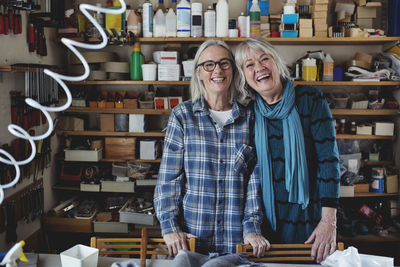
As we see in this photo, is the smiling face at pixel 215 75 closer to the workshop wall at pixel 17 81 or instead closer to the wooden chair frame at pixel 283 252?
the wooden chair frame at pixel 283 252

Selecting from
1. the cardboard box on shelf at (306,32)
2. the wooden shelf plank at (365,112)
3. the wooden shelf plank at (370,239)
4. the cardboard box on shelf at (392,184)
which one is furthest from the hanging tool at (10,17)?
the cardboard box on shelf at (392,184)

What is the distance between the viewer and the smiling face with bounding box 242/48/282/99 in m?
1.71

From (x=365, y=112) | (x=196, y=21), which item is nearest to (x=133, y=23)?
(x=196, y=21)

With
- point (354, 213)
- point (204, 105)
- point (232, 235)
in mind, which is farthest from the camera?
point (354, 213)

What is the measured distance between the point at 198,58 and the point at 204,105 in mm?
270

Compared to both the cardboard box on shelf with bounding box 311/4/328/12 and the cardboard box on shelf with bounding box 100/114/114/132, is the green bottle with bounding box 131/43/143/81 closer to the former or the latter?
the cardboard box on shelf with bounding box 100/114/114/132

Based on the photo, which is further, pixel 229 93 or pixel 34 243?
pixel 34 243

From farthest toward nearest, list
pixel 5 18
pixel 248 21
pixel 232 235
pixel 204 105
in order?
pixel 248 21 → pixel 5 18 → pixel 204 105 → pixel 232 235

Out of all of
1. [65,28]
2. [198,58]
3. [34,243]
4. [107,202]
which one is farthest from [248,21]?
[34,243]

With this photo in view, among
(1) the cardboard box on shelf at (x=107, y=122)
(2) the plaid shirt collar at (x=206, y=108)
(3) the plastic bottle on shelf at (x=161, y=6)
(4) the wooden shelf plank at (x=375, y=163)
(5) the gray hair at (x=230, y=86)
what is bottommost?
(4) the wooden shelf plank at (x=375, y=163)

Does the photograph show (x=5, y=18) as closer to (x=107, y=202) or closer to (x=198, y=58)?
(x=198, y=58)

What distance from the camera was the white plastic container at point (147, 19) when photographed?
3.16m

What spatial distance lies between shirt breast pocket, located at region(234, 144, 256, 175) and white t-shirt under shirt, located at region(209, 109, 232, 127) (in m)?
0.16

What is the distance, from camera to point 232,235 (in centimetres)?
169
